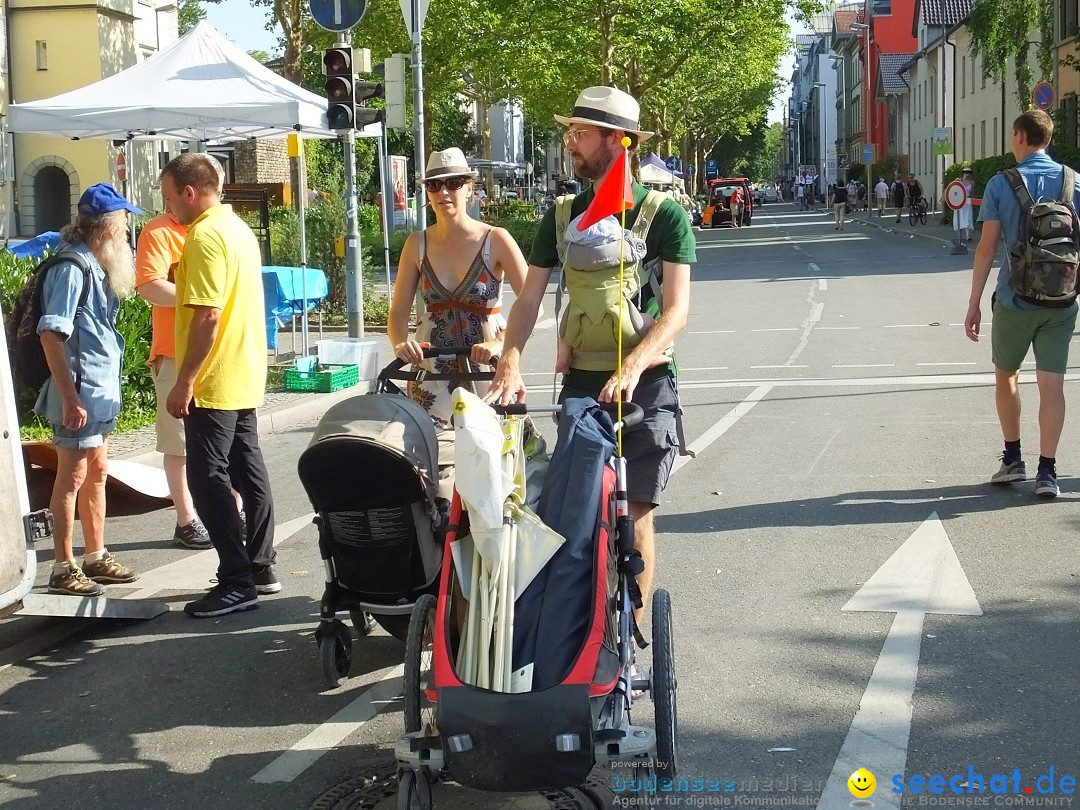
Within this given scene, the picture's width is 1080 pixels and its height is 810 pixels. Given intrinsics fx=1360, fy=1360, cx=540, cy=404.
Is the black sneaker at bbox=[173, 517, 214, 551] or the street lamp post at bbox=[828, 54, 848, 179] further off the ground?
the street lamp post at bbox=[828, 54, 848, 179]

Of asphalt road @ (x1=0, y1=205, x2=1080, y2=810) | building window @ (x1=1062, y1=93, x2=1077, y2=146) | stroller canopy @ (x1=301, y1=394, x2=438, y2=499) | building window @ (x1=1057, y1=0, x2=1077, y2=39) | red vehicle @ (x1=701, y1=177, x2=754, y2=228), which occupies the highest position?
building window @ (x1=1057, y1=0, x2=1077, y2=39)

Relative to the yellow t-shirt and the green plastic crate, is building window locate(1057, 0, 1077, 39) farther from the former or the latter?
the yellow t-shirt

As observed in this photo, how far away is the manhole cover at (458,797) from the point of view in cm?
386

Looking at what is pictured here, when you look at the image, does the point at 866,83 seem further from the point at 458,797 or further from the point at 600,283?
the point at 458,797

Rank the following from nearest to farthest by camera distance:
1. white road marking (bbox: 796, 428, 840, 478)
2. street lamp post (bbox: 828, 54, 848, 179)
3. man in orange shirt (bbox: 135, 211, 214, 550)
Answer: man in orange shirt (bbox: 135, 211, 214, 550), white road marking (bbox: 796, 428, 840, 478), street lamp post (bbox: 828, 54, 848, 179)

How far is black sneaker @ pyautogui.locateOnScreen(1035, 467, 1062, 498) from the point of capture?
24.5 ft

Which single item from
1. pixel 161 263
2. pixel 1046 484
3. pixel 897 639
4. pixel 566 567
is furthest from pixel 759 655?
pixel 161 263

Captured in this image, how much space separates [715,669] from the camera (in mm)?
5012

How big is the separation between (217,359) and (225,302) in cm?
26

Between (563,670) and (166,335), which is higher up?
(166,335)

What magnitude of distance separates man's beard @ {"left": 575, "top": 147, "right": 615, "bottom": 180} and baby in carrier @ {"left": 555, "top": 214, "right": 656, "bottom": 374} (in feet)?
0.53

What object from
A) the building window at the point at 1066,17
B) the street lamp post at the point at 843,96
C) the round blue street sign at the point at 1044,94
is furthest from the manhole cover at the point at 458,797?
the street lamp post at the point at 843,96

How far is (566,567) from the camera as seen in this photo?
368cm

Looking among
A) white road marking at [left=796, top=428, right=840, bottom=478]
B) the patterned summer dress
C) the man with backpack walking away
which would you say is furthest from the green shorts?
the patterned summer dress
